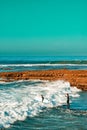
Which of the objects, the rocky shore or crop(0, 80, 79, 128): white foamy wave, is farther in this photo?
the rocky shore

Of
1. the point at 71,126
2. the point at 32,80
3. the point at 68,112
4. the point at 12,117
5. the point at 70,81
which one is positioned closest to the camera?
the point at 71,126

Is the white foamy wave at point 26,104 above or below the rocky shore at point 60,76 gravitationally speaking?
below

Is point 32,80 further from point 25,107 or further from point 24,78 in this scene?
point 25,107

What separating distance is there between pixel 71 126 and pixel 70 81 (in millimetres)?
23614

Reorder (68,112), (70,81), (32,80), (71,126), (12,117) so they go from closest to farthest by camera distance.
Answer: (71,126)
(12,117)
(68,112)
(70,81)
(32,80)

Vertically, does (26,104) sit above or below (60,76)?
below

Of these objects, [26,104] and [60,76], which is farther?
[60,76]

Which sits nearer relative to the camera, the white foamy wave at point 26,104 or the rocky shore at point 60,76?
the white foamy wave at point 26,104

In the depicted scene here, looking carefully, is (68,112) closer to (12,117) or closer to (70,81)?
(12,117)

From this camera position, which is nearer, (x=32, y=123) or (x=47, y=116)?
(x=32, y=123)

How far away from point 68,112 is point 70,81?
19.3m

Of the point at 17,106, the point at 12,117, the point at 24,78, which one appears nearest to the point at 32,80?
the point at 24,78

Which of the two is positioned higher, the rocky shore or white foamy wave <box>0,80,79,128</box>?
the rocky shore

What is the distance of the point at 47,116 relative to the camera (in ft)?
75.4
